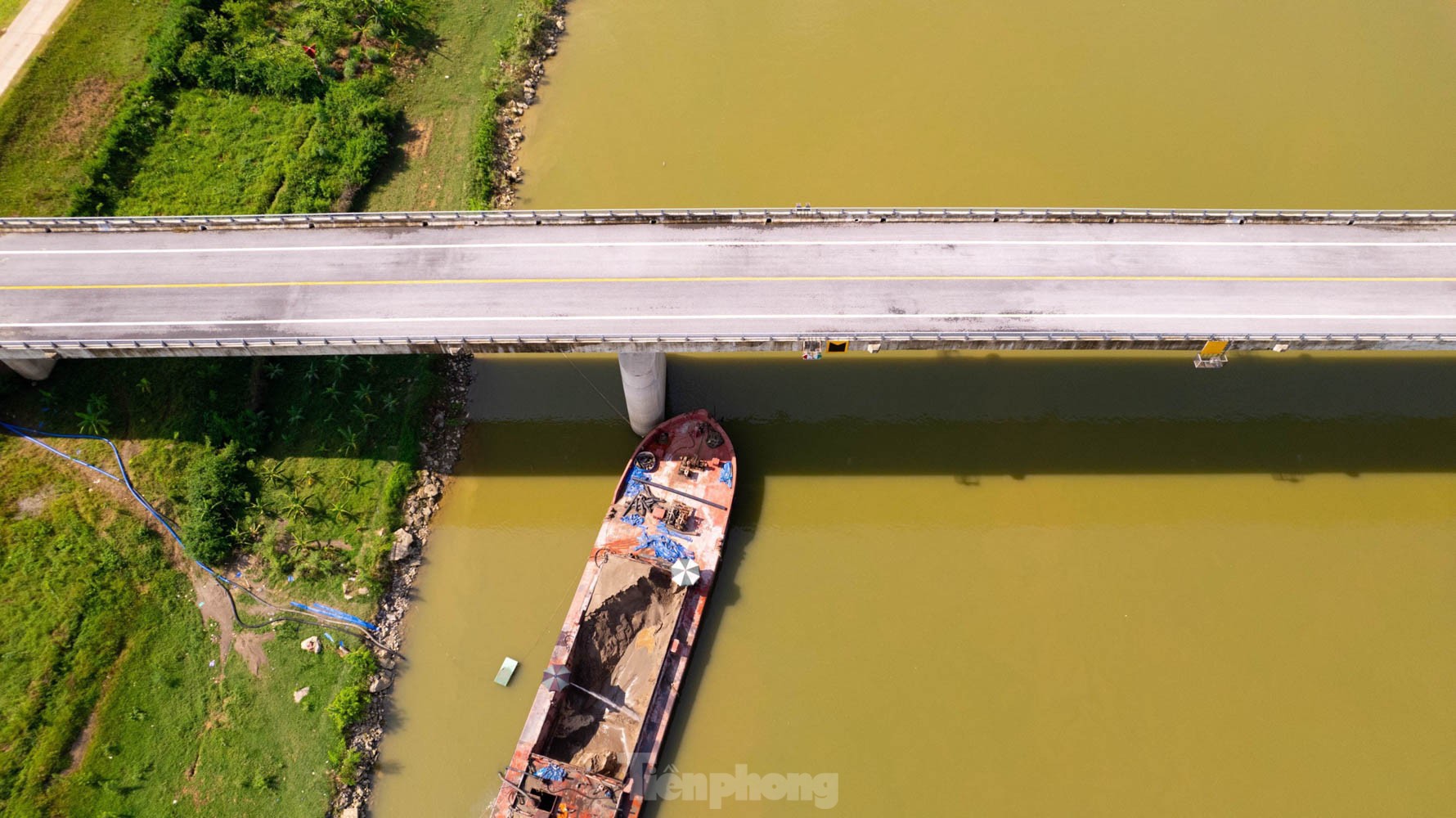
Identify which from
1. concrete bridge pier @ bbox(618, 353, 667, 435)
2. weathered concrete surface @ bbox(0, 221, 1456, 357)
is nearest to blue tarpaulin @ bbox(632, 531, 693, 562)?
concrete bridge pier @ bbox(618, 353, 667, 435)

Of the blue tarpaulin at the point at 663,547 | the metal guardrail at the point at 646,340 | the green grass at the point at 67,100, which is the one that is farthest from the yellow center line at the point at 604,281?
the blue tarpaulin at the point at 663,547

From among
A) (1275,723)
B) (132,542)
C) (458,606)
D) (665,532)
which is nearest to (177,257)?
(132,542)

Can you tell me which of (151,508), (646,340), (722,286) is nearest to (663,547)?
(646,340)

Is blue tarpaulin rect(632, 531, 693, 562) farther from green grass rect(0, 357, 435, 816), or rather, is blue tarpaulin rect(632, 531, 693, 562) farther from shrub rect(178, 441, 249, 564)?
shrub rect(178, 441, 249, 564)

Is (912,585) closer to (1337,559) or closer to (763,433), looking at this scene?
(763,433)

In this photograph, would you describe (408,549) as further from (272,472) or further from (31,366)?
(31,366)

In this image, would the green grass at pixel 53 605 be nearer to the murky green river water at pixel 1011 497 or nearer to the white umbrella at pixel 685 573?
the murky green river water at pixel 1011 497
